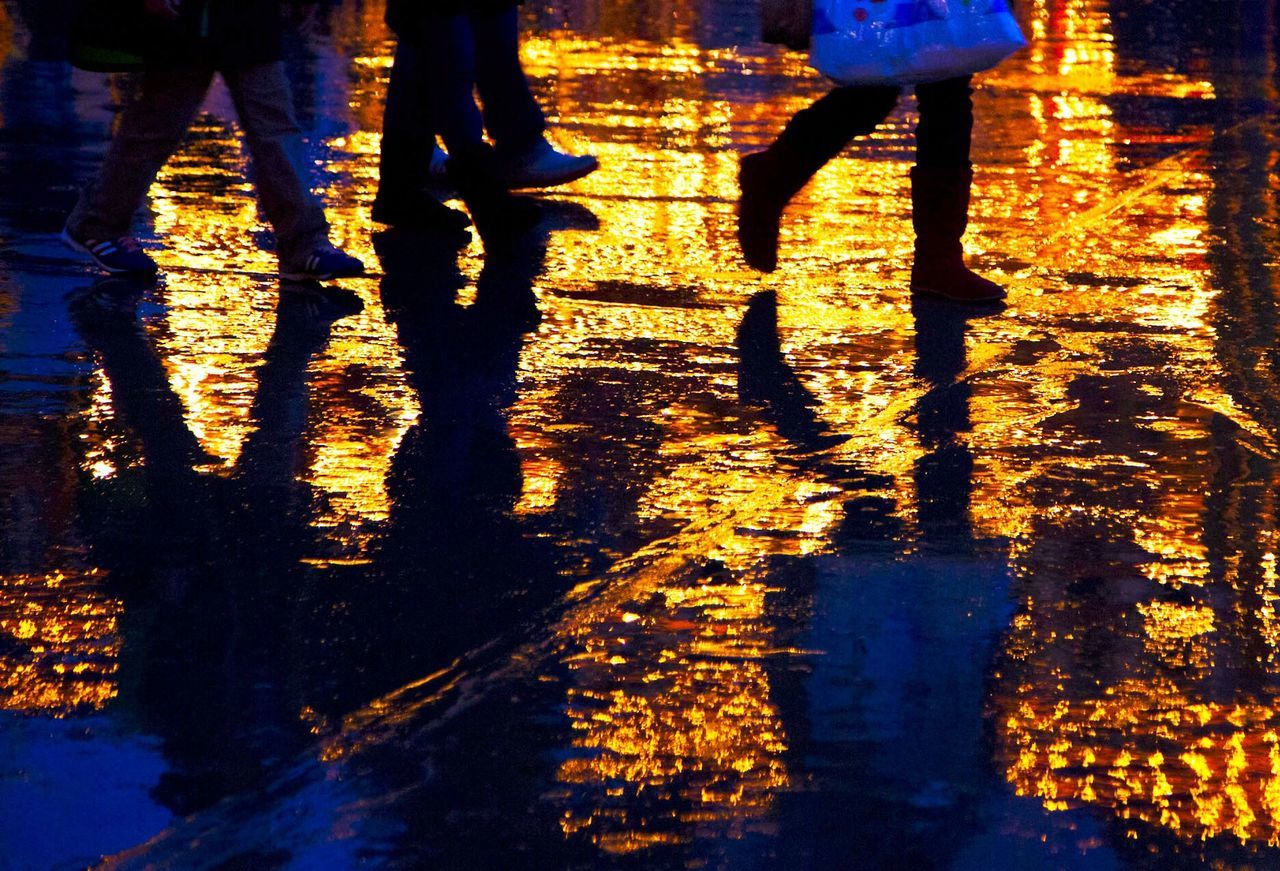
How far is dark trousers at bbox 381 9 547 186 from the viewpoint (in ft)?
20.3

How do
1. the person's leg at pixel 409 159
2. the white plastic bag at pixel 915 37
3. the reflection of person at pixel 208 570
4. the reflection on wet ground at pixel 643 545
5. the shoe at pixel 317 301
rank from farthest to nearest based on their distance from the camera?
the person's leg at pixel 409 159
the shoe at pixel 317 301
the white plastic bag at pixel 915 37
the reflection of person at pixel 208 570
the reflection on wet ground at pixel 643 545

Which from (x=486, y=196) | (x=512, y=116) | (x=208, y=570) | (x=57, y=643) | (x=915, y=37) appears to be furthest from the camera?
(x=512, y=116)

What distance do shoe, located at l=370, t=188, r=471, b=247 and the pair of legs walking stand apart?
0.84 m

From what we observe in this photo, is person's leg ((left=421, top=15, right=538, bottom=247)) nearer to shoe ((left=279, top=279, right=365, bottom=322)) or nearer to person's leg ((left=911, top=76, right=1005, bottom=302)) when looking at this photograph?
shoe ((left=279, top=279, right=365, bottom=322))

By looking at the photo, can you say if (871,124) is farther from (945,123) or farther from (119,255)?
(119,255)

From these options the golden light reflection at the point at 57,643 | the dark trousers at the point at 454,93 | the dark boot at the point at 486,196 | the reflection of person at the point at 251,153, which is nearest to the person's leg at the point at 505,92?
the dark trousers at the point at 454,93

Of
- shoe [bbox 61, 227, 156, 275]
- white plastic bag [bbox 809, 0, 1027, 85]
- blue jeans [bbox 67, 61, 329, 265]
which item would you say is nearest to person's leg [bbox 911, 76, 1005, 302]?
white plastic bag [bbox 809, 0, 1027, 85]

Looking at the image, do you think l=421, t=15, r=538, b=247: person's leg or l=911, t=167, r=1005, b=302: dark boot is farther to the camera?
l=421, t=15, r=538, b=247: person's leg

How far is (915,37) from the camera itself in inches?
206

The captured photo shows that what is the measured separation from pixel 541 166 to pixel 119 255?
1875mm

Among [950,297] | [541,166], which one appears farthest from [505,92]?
[950,297]

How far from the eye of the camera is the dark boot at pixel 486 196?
20.2 ft

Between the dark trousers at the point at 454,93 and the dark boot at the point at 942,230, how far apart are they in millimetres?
1478

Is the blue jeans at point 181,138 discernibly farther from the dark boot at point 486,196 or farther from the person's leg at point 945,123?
Result: the person's leg at point 945,123
